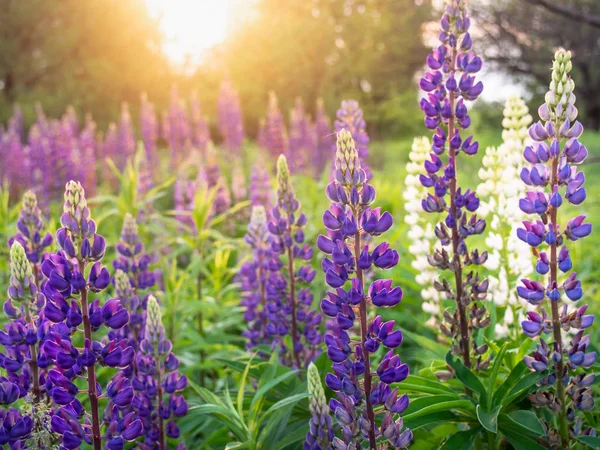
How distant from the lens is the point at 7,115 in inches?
995

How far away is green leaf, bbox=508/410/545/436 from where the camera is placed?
7.64 feet

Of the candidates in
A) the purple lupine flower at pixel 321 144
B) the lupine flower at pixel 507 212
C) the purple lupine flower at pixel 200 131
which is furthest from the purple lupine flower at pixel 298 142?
the lupine flower at pixel 507 212

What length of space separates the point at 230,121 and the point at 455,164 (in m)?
9.33

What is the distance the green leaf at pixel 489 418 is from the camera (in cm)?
225

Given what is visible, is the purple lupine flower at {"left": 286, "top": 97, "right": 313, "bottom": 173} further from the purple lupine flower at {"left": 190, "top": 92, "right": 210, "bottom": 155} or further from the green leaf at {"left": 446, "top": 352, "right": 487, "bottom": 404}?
the green leaf at {"left": 446, "top": 352, "right": 487, "bottom": 404}

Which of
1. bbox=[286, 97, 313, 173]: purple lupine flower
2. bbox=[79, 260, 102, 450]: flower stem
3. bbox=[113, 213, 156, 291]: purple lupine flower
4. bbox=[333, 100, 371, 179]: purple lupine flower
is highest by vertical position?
bbox=[286, 97, 313, 173]: purple lupine flower

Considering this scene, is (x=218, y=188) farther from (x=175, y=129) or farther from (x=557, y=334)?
(x=175, y=129)

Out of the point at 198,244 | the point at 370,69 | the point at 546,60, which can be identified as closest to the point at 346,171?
the point at 198,244

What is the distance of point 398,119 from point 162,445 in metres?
31.6

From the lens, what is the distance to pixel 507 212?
3.14m

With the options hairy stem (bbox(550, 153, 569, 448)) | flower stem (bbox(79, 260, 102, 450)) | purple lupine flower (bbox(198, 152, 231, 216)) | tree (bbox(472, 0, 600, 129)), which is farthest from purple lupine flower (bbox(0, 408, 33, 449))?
tree (bbox(472, 0, 600, 129))

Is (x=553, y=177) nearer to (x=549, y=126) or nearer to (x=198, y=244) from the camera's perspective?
(x=549, y=126)

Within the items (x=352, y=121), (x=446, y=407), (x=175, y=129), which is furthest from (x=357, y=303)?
(x=175, y=129)

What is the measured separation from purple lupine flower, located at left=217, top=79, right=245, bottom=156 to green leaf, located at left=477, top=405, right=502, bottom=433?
31.3 ft
